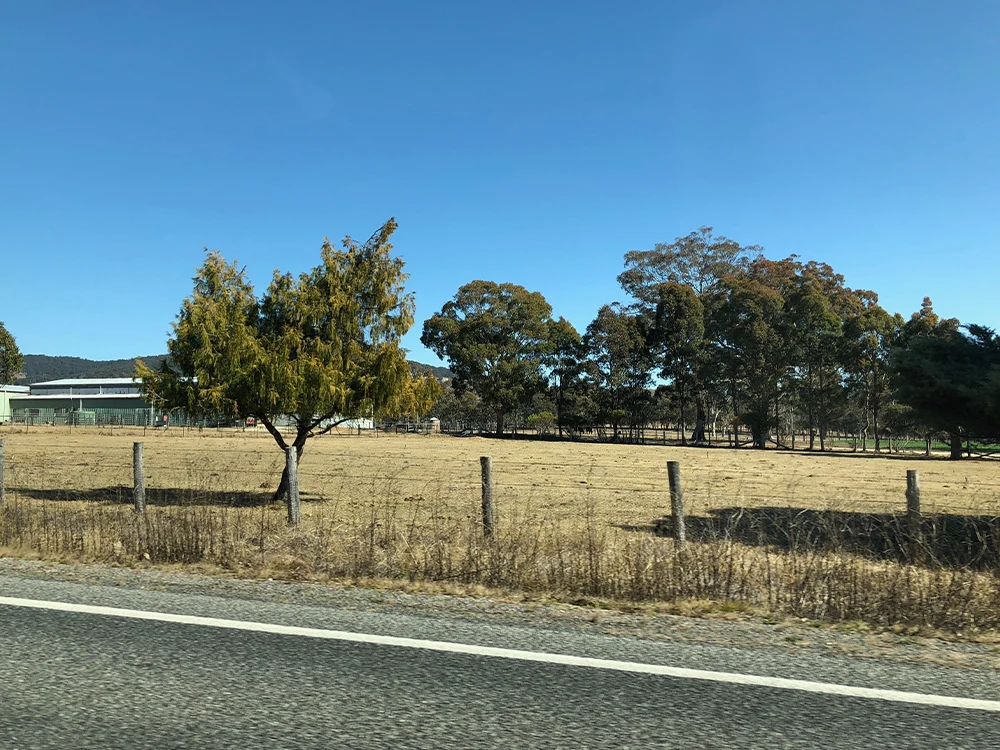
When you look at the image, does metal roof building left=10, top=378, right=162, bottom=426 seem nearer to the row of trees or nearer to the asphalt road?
the row of trees

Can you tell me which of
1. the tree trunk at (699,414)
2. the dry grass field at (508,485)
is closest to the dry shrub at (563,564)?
the dry grass field at (508,485)

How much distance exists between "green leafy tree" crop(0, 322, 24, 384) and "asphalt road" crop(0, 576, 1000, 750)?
92.9 m

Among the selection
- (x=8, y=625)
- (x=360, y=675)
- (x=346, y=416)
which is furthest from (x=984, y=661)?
(x=346, y=416)

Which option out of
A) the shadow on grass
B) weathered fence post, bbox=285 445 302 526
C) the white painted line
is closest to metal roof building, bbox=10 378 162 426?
the shadow on grass

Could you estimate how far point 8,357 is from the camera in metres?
84.2

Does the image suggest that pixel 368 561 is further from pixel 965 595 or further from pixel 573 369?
pixel 573 369

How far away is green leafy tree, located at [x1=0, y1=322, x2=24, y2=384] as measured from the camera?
273 ft

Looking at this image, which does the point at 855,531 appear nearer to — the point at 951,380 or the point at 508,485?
the point at 951,380

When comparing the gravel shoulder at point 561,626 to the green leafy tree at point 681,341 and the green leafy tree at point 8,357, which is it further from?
the green leafy tree at point 8,357

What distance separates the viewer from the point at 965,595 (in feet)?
21.4

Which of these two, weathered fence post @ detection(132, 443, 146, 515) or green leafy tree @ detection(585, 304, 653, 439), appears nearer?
weathered fence post @ detection(132, 443, 146, 515)

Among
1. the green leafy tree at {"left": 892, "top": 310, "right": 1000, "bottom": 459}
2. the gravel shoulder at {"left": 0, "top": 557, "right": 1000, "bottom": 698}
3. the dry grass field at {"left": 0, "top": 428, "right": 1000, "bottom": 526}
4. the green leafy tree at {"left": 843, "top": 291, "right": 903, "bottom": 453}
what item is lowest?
the dry grass field at {"left": 0, "top": 428, "right": 1000, "bottom": 526}

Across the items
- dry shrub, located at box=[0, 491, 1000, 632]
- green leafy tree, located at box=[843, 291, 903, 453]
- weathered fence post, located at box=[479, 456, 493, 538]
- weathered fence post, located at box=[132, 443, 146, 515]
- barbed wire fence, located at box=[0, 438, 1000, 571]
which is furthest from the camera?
green leafy tree, located at box=[843, 291, 903, 453]

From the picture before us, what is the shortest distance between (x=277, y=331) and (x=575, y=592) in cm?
1201
